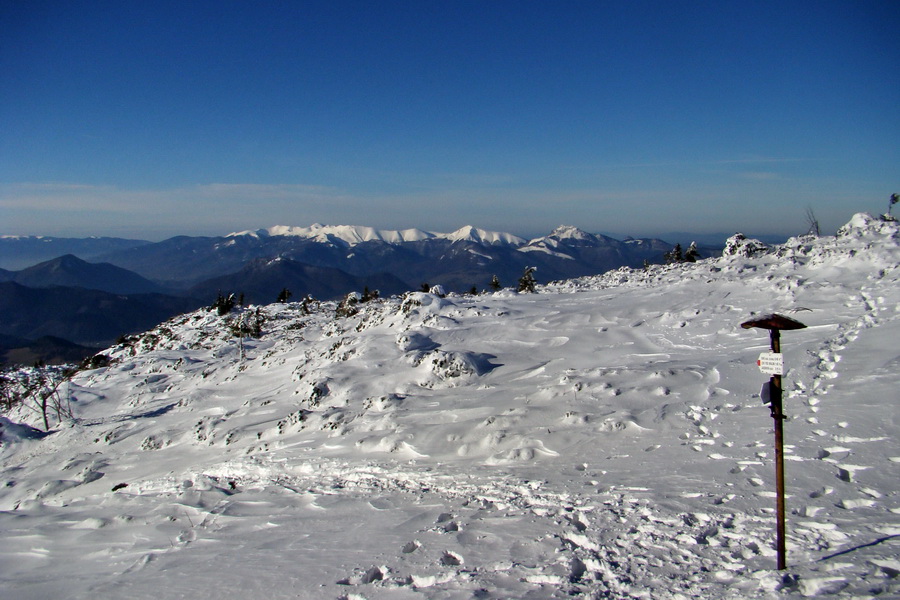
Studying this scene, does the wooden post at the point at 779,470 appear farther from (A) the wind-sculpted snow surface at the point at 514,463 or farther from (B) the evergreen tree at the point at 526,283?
(B) the evergreen tree at the point at 526,283

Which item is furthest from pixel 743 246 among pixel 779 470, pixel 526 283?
pixel 779 470

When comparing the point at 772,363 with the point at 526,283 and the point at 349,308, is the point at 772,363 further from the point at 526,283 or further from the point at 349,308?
the point at 526,283

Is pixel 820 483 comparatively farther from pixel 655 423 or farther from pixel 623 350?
Answer: pixel 623 350

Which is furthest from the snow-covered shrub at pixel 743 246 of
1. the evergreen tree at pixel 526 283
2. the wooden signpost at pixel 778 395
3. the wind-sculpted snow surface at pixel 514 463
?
the wooden signpost at pixel 778 395

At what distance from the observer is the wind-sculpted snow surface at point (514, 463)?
21.4 ft

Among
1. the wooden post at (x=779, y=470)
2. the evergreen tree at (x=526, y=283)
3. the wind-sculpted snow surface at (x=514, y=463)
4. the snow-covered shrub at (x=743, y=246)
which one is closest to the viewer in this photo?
the wooden post at (x=779, y=470)

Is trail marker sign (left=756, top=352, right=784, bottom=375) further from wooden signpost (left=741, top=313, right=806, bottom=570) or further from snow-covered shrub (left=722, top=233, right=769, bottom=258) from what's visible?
snow-covered shrub (left=722, top=233, right=769, bottom=258)

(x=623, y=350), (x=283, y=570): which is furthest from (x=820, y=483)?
(x=623, y=350)

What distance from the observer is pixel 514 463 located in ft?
36.6

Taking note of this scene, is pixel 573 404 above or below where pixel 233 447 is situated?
above

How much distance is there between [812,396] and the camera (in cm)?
1146

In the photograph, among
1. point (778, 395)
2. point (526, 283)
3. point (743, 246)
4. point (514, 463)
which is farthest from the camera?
point (526, 283)

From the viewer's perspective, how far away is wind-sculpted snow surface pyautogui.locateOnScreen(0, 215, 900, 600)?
6.52 metres

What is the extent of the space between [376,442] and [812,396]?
37.3 feet
